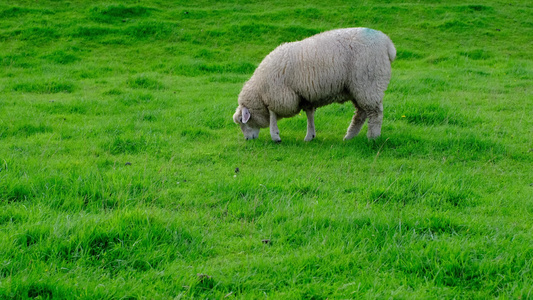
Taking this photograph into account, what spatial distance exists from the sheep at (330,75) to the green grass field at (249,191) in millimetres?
582

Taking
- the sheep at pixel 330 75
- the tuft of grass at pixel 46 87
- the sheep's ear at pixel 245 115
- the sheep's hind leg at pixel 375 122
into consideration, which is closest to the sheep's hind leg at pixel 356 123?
the sheep at pixel 330 75

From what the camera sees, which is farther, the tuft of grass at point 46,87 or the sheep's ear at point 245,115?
the tuft of grass at point 46,87

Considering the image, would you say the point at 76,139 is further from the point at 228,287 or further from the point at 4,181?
the point at 228,287

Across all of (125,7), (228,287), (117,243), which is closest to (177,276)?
(228,287)

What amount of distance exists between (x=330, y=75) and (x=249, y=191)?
276 cm

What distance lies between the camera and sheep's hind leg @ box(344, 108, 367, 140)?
7332mm

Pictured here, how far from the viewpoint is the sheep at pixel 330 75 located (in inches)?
266

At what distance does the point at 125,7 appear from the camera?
57.3 ft

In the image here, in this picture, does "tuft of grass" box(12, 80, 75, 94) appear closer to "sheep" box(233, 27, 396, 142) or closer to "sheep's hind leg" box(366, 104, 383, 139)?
"sheep" box(233, 27, 396, 142)

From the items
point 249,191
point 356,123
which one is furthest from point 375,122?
point 249,191

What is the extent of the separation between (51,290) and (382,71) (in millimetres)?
5416

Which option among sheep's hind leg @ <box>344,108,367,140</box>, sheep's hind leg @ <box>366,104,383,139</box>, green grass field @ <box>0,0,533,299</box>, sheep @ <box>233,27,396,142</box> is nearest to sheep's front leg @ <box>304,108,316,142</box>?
sheep @ <box>233,27,396,142</box>

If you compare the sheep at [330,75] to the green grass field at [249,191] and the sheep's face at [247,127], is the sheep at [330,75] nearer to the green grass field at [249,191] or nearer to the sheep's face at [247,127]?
the sheep's face at [247,127]

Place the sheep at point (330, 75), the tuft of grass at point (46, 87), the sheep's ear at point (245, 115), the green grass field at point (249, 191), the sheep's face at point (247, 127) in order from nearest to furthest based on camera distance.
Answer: the green grass field at point (249, 191), the sheep at point (330, 75), the sheep's ear at point (245, 115), the sheep's face at point (247, 127), the tuft of grass at point (46, 87)
